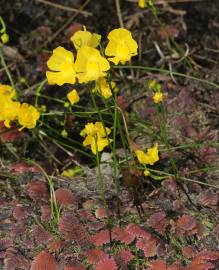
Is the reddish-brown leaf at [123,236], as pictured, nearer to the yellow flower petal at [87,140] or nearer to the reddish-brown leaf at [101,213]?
Result: the reddish-brown leaf at [101,213]

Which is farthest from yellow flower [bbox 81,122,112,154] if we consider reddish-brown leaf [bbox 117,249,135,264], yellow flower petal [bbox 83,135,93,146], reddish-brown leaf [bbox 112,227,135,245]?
reddish-brown leaf [bbox 117,249,135,264]

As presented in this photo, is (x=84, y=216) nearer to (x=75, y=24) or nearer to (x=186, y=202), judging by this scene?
(x=186, y=202)

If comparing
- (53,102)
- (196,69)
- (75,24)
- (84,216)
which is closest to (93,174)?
(84,216)

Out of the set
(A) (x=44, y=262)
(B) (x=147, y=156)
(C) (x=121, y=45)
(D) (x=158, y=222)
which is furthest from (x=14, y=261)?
(C) (x=121, y=45)

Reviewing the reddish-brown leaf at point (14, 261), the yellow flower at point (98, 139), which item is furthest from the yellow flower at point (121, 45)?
the reddish-brown leaf at point (14, 261)

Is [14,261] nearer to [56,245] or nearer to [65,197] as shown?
[56,245]

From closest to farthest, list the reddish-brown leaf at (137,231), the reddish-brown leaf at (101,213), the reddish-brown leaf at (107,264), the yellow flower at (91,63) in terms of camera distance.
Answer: the yellow flower at (91,63), the reddish-brown leaf at (107,264), the reddish-brown leaf at (137,231), the reddish-brown leaf at (101,213)
